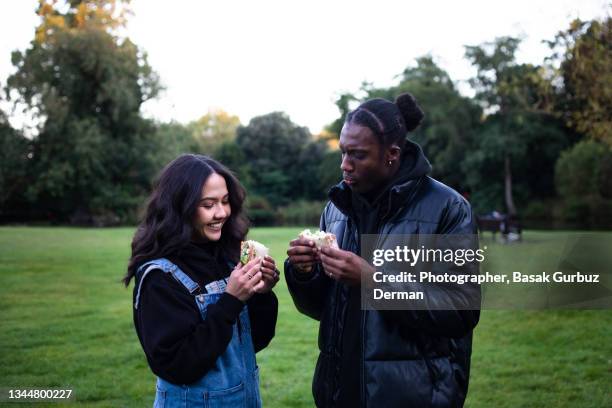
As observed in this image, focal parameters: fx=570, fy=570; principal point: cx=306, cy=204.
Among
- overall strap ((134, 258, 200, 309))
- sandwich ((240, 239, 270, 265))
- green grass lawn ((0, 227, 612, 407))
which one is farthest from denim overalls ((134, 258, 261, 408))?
green grass lawn ((0, 227, 612, 407))

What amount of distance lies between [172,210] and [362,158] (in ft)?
3.20

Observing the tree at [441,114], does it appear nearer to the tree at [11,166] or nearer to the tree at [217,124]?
the tree at [11,166]

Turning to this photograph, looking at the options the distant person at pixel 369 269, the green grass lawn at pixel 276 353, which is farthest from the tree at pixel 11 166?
the distant person at pixel 369 269

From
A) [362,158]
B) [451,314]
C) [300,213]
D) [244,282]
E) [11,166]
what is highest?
[11,166]

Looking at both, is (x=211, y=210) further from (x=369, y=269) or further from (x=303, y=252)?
(x=369, y=269)

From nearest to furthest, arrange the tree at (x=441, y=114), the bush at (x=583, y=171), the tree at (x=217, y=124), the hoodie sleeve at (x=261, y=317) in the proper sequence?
→ the hoodie sleeve at (x=261, y=317) → the bush at (x=583, y=171) → the tree at (x=441, y=114) → the tree at (x=217, y=124)

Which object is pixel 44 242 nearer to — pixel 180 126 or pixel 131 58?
pixel 131 58

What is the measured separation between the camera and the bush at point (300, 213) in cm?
4706

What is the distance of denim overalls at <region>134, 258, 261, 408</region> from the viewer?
2.67 metres

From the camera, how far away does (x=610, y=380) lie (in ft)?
20.3

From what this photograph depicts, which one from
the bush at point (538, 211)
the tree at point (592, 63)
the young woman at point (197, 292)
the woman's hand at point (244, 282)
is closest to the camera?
the young woman at point (197, 292)

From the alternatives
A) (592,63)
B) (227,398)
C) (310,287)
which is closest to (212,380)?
(227,398)

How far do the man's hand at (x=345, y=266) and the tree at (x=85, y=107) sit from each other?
38800 mm

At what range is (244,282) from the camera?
2660 millimetres
